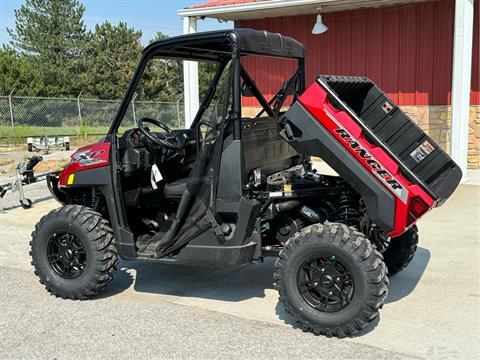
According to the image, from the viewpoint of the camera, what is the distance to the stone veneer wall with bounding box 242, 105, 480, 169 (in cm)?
1176

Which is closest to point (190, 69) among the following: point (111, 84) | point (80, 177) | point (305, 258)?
point (80, 177)

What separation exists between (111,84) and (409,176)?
37698 millimetres

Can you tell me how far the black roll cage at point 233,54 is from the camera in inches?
166

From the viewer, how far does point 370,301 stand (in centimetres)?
379

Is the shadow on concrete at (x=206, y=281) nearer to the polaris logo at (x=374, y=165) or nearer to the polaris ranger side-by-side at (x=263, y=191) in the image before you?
the polaris ranger side-by-side at (x=263, y=191)

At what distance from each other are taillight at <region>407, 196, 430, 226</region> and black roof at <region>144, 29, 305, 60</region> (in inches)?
63.7

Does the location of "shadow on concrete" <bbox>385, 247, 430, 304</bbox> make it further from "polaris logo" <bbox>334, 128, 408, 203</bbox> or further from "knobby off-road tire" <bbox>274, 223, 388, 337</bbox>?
"polaris logo" <bbox>334, 128, 408, 203</bbox>

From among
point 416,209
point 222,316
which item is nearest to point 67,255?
point 222,316

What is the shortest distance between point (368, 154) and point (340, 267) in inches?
31.2

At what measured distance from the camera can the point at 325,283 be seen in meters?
3.99

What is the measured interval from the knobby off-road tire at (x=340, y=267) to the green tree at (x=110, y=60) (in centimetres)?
3607

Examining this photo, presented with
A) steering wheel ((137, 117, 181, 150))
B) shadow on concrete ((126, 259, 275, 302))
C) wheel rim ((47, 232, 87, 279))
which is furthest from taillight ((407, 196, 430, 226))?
wheel rim ((47, 232, 87, 279))

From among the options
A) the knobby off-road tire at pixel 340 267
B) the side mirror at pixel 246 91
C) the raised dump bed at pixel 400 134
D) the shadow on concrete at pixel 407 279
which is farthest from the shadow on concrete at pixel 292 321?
the side mirror at pixel 246 91

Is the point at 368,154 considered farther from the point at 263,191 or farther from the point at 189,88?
the point at 189,88
